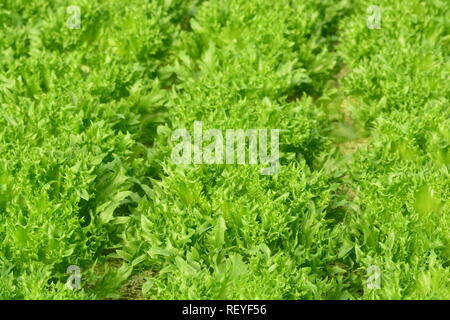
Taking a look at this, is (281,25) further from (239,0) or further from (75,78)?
(75,78)

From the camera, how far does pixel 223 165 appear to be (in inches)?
306

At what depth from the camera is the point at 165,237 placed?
23.3ft

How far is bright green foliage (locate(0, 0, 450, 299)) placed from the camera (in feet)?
22.6

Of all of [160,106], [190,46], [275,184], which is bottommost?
[275,184]

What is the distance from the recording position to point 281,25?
10570 millimetres

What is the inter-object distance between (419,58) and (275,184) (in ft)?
11.0

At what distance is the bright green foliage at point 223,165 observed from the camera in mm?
6902

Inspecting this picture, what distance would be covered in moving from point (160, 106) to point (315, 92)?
204 centimetres

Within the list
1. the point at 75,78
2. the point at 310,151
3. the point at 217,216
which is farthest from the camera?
the point at 75,78

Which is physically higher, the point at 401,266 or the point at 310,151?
the point at 310,151

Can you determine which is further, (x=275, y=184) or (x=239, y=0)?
(x=239, y=0)

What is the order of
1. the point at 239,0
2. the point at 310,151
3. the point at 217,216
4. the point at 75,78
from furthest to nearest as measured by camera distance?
the point at 239,0, the point at 75,78, the point at 310,151, the point at 217,216

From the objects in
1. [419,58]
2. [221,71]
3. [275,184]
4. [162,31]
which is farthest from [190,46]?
[275,184]

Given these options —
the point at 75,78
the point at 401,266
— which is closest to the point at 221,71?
the point at 75,78
